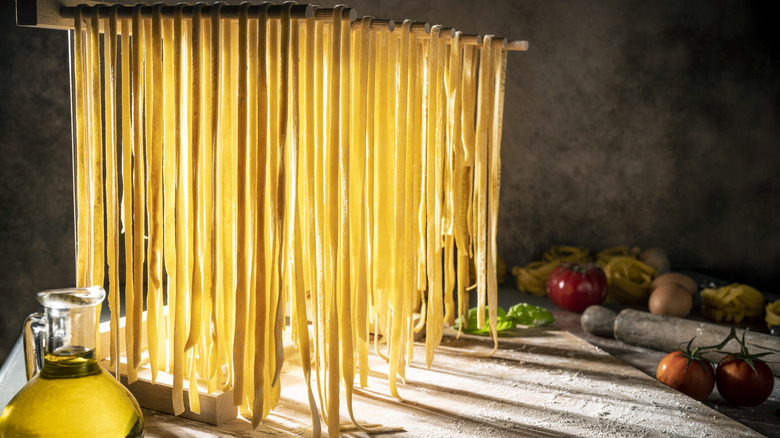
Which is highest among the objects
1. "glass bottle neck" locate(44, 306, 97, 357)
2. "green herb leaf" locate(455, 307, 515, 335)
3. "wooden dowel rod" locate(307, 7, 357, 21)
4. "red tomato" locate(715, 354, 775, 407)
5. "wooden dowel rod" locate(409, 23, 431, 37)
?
"wooden dowel rod" locate(409, 23, 431, 37)

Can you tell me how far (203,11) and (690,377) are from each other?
158 cm

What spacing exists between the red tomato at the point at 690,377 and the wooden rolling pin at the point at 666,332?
376 mm

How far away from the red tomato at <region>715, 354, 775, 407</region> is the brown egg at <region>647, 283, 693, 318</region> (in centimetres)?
86

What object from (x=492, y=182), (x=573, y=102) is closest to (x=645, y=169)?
(x=573, y=102)

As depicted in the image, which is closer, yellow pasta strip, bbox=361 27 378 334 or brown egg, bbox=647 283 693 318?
yellow pasta strip, bbox=361 27 378 334

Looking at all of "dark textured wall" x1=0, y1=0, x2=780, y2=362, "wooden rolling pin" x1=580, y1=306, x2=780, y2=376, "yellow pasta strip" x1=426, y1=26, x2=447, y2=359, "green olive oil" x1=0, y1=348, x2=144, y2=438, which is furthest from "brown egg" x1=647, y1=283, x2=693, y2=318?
"green olive oil" x1=0, y1=348, x2=144, y2=438

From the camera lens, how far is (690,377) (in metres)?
1.86

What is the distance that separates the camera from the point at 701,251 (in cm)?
394

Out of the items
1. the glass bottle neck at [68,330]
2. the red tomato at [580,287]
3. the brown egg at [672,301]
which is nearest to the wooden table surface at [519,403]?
the glass bottle neck at [68,330]

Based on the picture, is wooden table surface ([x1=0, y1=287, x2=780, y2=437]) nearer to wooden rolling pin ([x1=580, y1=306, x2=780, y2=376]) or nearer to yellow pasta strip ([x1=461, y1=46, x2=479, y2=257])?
wooden rolling pin ([x1=580, y1=306, x2=780, y2=376])

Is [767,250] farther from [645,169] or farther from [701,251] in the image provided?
[645,169]

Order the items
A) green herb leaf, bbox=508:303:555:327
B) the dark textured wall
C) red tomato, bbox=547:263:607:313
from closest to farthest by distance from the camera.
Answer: green herb leaf, bbox=508:303:555:327, red tomato, bbox=547:263:607:313, the dark textured wall

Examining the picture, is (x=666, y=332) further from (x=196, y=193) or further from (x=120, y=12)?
(x=120, y=12)

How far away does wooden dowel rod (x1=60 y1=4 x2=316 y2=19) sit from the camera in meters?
1.30
